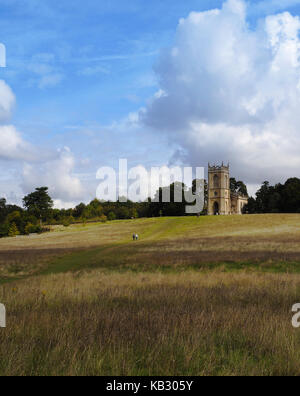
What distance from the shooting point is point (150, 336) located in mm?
6074

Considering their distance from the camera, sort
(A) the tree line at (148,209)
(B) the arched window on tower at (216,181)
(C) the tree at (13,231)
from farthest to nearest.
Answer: (B) the arched window on tower at (216,181), (A) the tree line at (148,209), (C) the tree at (13,231)

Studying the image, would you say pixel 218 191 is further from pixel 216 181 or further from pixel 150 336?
pixel 150 336

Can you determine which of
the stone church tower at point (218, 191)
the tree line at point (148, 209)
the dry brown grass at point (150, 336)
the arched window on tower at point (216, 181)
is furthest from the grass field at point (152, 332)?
the arched window on tower at point (216, 181)

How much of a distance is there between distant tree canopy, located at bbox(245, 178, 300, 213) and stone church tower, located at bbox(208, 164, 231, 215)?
10189 millimetres

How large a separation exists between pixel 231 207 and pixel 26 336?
135307 mm

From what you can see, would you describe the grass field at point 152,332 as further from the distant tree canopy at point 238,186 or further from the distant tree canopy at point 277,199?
the distant tree canopy at point 238,186

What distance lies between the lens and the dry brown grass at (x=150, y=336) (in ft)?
16.0

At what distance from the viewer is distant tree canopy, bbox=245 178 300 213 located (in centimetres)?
10869

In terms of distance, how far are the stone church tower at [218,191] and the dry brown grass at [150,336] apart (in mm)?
119647
